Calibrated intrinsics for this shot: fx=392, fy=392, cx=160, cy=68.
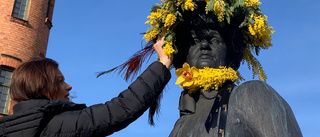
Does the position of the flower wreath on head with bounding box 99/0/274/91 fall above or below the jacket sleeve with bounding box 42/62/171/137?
above

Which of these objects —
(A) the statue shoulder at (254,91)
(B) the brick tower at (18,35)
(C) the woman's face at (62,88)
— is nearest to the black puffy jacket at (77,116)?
(C) the woman's face at (62,88)

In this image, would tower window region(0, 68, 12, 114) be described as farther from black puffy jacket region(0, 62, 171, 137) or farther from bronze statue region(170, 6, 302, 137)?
black puffy jacket region(0, 62, 171, 137)

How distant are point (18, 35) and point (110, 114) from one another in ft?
47.7

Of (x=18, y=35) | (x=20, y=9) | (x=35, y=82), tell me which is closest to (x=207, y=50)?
(x=35, y=82)

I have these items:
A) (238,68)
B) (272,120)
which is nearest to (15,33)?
(238,68)

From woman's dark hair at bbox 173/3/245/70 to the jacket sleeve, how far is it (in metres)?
1.73

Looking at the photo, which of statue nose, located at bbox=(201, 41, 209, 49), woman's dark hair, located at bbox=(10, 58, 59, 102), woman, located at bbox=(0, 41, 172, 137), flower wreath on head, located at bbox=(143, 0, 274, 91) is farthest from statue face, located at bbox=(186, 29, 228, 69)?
woman's dark hair, located at bbox=(10, 58, 59, 102)

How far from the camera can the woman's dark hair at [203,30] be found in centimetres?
375

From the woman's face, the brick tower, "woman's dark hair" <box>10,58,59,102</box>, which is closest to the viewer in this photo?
"woman's dark hair" <box>10,58,59,102</box>

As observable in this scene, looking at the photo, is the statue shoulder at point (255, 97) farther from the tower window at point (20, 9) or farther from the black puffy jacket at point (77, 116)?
the tower window at point (20, 9)

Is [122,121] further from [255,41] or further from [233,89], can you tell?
[255,41]

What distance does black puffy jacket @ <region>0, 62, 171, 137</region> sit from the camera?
1.85 metres

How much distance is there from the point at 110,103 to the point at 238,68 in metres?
2.20

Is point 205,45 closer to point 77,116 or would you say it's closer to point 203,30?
point 203,30
